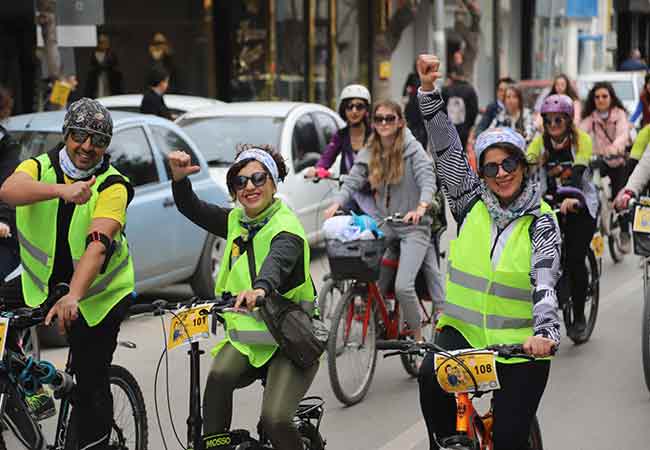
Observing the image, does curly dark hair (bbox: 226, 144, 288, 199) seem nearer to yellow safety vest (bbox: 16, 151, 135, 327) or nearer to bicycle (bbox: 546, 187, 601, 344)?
yellow safety vest (bbox: 16, 151, 135, 327)

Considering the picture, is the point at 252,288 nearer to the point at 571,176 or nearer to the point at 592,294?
the point at 571,176

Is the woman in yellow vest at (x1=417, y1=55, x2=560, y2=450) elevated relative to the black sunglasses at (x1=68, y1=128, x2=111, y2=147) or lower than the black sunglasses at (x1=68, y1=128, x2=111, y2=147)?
lower

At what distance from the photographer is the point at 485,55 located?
3562 cm

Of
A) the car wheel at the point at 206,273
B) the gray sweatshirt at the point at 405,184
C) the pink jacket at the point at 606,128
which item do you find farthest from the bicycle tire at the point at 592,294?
the pink jacket at the point at 606,128

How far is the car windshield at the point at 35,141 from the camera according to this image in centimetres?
875

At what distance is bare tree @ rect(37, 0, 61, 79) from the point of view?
12.7 m

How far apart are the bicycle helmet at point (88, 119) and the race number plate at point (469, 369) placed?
5.45 feet

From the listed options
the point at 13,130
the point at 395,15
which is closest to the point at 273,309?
the point at 13,130

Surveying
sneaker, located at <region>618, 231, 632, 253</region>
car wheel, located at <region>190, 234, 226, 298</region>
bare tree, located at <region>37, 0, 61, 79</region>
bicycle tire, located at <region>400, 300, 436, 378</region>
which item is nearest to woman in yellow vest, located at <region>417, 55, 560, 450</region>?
bicycle tire, located at <region>400, 300, 436, 378</region>

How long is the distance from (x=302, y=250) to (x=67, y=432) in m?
1.27

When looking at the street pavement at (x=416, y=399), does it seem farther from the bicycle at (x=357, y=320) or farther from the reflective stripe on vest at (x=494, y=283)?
the reflective stripe on vest at (x=494, y=283)

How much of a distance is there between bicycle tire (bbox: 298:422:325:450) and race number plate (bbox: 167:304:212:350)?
67 centimetres

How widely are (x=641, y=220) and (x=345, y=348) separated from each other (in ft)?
6.34

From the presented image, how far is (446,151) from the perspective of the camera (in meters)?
5.00
